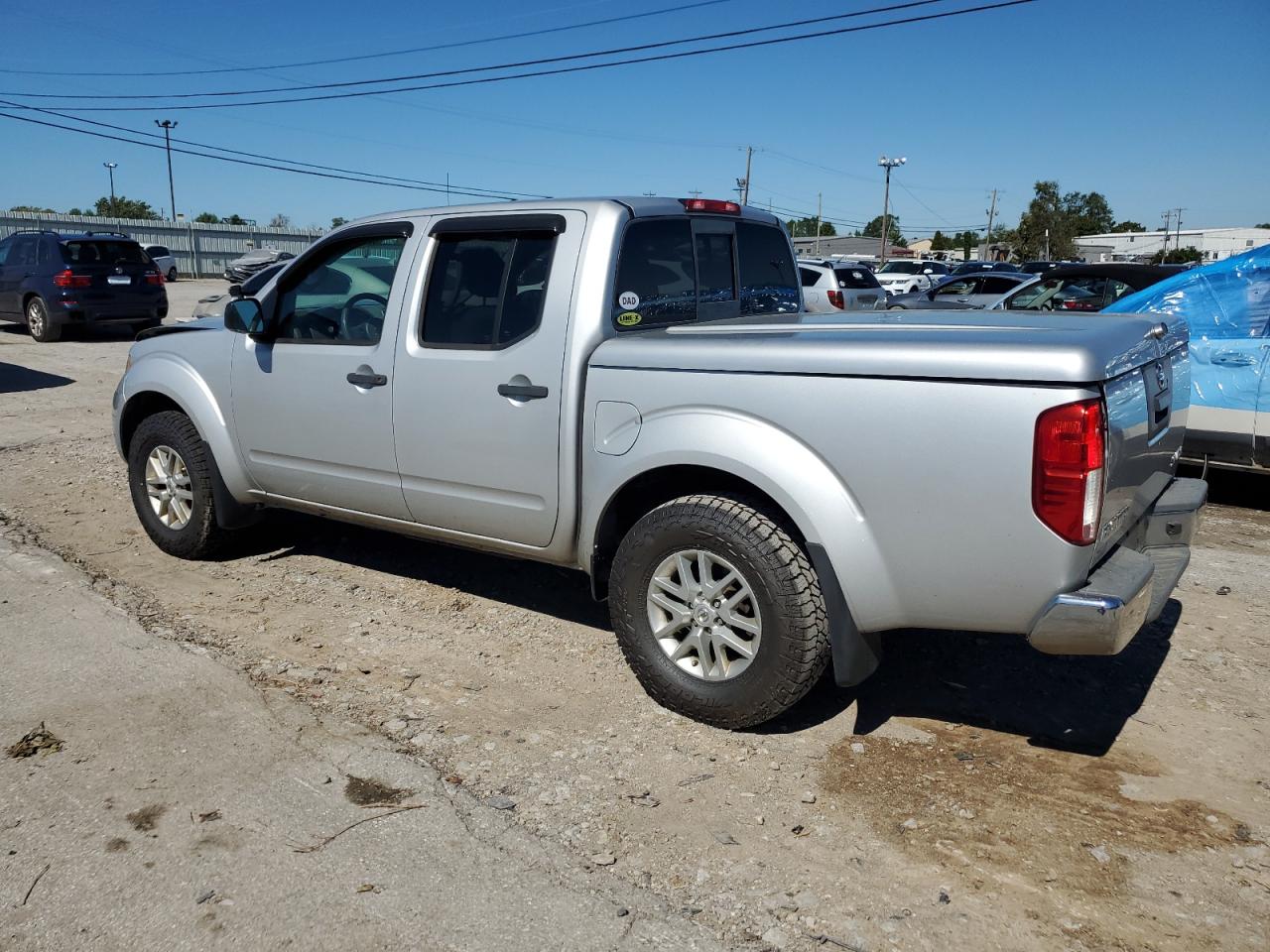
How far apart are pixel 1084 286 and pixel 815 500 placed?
9.11 metres

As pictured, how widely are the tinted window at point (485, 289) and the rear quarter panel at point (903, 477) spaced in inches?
35.3

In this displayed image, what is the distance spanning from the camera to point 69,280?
1602 cm

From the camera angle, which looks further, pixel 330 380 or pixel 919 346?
pixel 330 380

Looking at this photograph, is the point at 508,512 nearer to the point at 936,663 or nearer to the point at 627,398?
the point at 627,398

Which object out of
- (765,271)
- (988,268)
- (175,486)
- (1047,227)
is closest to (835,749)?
(765,271)

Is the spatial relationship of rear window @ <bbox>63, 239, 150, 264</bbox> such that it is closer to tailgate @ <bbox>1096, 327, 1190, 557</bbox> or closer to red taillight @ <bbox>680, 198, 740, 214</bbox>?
red taillight @ <bbox>680, 198, 740, 214</bbox>

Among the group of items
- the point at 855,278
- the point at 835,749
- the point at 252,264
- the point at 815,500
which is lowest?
the point at 835,749

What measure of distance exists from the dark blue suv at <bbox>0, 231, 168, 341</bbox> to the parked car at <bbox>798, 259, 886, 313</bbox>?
10.8 meters

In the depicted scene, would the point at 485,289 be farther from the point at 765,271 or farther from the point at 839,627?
the point at 839,627

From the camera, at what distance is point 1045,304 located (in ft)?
37.3

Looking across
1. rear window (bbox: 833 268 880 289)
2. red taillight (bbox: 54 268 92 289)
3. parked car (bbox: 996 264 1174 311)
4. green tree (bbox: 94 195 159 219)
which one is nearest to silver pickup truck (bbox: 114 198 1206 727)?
parked car (bbox: 996 264 1174 311)

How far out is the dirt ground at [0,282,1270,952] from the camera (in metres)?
2.77

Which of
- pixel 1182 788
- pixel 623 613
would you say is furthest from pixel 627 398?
pixel 1182 788

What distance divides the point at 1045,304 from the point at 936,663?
8.14m
